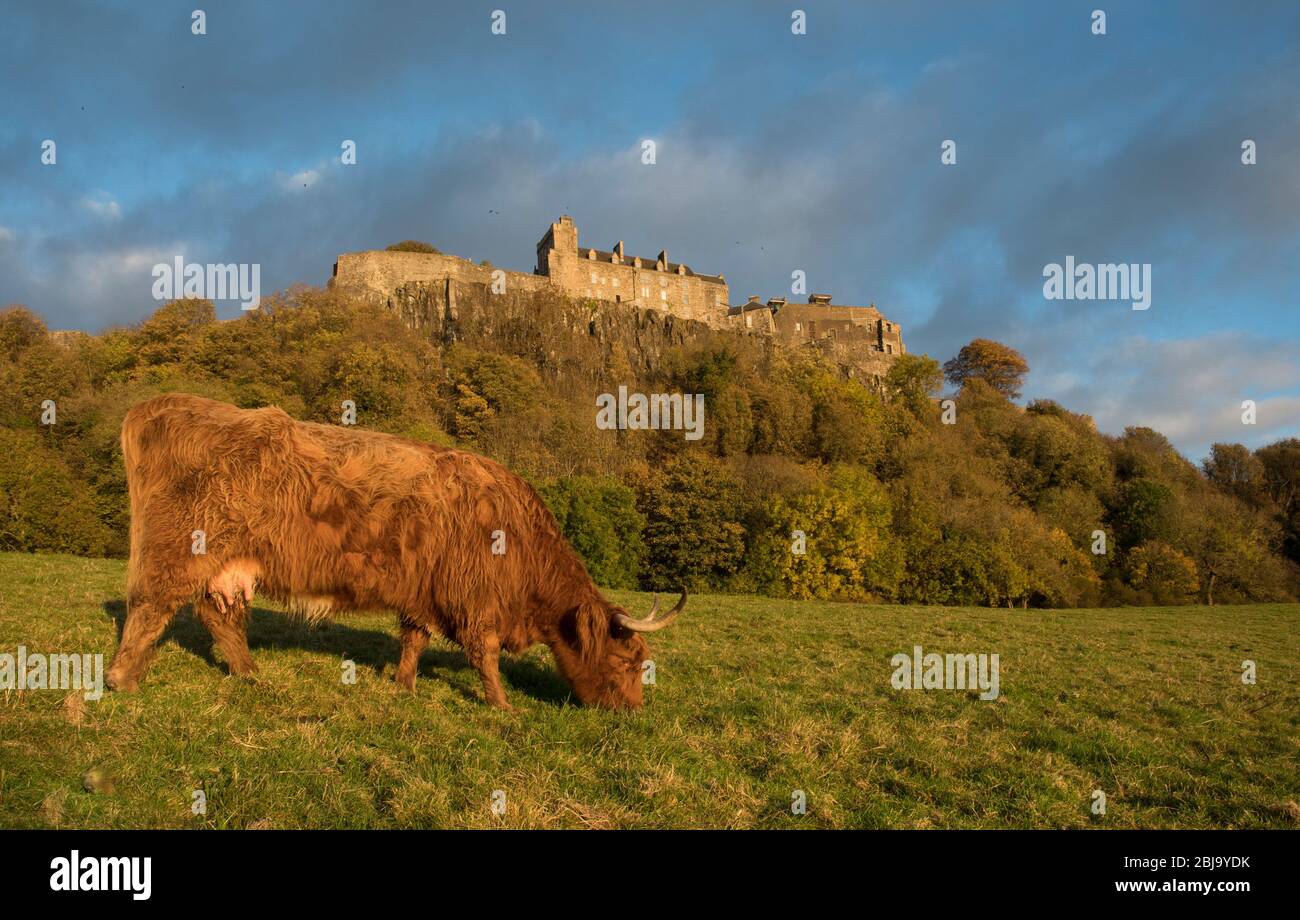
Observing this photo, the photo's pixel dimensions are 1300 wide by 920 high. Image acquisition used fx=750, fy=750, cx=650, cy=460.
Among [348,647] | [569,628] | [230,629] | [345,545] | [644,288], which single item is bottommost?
[348,647]

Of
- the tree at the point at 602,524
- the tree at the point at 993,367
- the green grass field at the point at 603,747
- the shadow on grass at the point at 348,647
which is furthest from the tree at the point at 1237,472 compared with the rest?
the shadow on grass at the point at 348,647

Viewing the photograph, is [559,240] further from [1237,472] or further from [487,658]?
[487,658]

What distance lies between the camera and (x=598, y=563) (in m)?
45.1

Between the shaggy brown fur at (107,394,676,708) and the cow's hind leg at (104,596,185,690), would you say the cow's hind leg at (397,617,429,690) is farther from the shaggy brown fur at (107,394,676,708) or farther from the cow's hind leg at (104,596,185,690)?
the cow's hind leg at (104,596,185,690)

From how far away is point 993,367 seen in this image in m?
111

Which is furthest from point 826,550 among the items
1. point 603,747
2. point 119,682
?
point 119,682

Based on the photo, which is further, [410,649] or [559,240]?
[559,240]

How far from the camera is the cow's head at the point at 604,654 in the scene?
767 centimetres

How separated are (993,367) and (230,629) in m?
118

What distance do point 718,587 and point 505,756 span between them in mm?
42752

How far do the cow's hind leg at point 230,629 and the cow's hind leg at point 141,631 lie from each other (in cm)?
57

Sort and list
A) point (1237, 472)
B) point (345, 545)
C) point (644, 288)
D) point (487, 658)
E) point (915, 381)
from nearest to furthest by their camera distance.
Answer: point (345, 545) → point (487, 658) → point (1237, 472) → point (915, 381) → point (644, 288)
